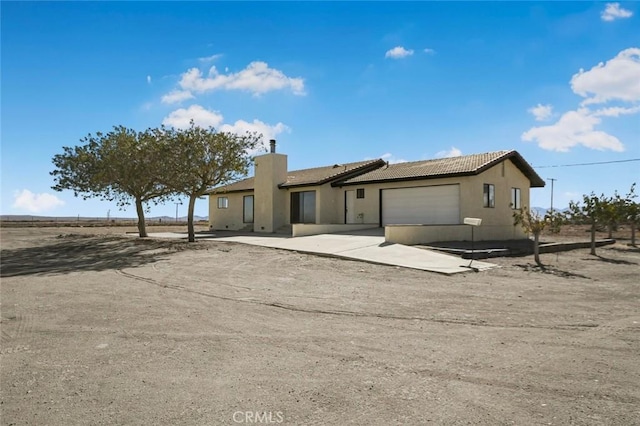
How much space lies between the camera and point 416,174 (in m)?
22.5

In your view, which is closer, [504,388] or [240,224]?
[504,388]

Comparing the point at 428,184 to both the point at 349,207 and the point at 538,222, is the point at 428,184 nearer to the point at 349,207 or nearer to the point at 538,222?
the point at 349,207

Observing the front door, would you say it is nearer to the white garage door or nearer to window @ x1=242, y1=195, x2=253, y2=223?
the white garage door

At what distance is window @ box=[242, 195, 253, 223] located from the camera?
101 feet

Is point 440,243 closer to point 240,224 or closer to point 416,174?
point 416,174

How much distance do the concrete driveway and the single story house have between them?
1439 mm

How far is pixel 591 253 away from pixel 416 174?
8355mm

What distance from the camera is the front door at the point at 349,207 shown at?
1032 inches

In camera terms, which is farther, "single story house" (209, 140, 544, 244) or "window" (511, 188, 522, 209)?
"window" (511, 188, 522, 209)

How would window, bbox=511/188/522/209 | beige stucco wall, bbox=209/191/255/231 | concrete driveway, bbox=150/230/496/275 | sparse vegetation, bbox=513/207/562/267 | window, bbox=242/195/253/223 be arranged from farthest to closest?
beige stucco wall, bbox=209/191/255/231
window, bbox=242/195/253/223
window, bbox=511/188/522/209
sparse vegetation, bbox=513/207/562/267
concrete driveway, bbox=150/230/496/275

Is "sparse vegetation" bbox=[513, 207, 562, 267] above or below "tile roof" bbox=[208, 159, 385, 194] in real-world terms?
below

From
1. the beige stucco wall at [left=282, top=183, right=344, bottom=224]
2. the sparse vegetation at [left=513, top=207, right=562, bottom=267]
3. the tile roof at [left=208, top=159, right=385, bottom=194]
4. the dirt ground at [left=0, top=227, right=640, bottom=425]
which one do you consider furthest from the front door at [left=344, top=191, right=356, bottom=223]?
the dirt ground at [left=0, top=227, right=640, bottom=425]

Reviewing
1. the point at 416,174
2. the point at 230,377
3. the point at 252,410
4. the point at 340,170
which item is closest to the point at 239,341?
the point at 230,377

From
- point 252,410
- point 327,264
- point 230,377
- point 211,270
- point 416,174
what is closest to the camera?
point 252,410
